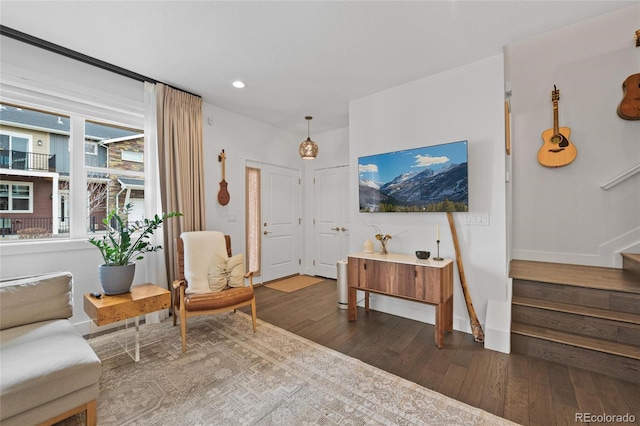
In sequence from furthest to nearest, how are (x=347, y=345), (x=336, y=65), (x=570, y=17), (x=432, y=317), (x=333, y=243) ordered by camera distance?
(x=333, y=243) → (x=432, y=317) → (x=336, y=65) → (x=347, y=345) → (x=570, y=17)

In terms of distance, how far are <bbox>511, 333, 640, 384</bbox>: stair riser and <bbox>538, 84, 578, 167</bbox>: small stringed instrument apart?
249cm

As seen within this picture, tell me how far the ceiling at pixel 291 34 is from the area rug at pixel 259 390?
276 centimetres

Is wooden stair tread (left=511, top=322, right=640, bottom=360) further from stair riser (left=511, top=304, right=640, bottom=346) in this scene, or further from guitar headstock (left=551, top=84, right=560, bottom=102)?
guitar headstock (left=551, top=84, right=560, bottom=102)

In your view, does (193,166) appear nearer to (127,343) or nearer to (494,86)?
(127,343)

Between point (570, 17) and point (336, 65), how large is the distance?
1929 millimetres

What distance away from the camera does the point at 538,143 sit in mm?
3781

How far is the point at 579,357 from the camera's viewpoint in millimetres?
2168

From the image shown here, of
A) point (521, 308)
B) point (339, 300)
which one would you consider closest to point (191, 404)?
point (339, 300)

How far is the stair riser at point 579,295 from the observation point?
232cm

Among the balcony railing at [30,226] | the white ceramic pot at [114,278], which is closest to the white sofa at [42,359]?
the white ceramic pot at [114,278]

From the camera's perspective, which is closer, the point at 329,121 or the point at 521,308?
the point at 521,308

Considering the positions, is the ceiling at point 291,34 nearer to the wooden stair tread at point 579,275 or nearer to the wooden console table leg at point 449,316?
the wooden stair tread at point 579,275

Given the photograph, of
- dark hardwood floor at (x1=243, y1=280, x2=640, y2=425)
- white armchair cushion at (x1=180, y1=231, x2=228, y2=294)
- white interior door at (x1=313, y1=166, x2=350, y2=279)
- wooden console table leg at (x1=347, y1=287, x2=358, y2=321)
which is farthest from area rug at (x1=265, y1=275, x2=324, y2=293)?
white armchair cushion at (x1=180, y1=231, x2=228, y2=294)

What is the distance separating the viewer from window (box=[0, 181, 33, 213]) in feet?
8.06
